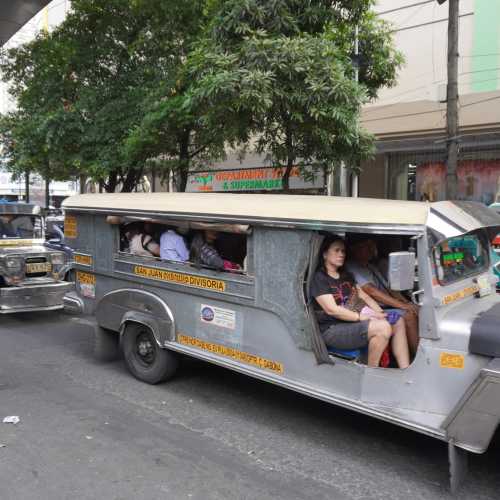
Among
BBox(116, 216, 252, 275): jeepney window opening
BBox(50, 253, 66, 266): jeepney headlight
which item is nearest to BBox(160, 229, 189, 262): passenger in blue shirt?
BBox(116, 216, 252, 275): jeepney window opening

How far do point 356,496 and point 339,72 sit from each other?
229 inches

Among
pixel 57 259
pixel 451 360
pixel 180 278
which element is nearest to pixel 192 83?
pixel 57 259

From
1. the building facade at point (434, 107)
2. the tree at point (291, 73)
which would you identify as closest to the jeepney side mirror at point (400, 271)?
the tree at point (291, 73)

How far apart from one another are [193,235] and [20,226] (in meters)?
5.79

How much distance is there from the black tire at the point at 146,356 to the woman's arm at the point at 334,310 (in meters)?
1.95

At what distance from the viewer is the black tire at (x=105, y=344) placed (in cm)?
605

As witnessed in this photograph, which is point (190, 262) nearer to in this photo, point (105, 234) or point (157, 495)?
point (105, 234)

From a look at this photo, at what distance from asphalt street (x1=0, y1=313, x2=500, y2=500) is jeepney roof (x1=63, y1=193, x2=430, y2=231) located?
1757mm

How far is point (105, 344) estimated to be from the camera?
608 centimetres

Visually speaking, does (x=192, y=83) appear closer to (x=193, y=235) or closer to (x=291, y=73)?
(x=291, y=73)

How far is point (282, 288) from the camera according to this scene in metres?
4.16

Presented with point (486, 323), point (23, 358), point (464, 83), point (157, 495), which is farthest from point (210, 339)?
point (464, 83)

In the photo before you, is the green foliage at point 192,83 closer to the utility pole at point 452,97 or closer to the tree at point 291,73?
the tree at point 291,73

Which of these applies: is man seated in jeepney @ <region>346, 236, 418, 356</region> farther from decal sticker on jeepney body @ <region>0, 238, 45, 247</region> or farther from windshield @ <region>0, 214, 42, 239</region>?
windshield @ <region>0, 214, 42, 239</region>
